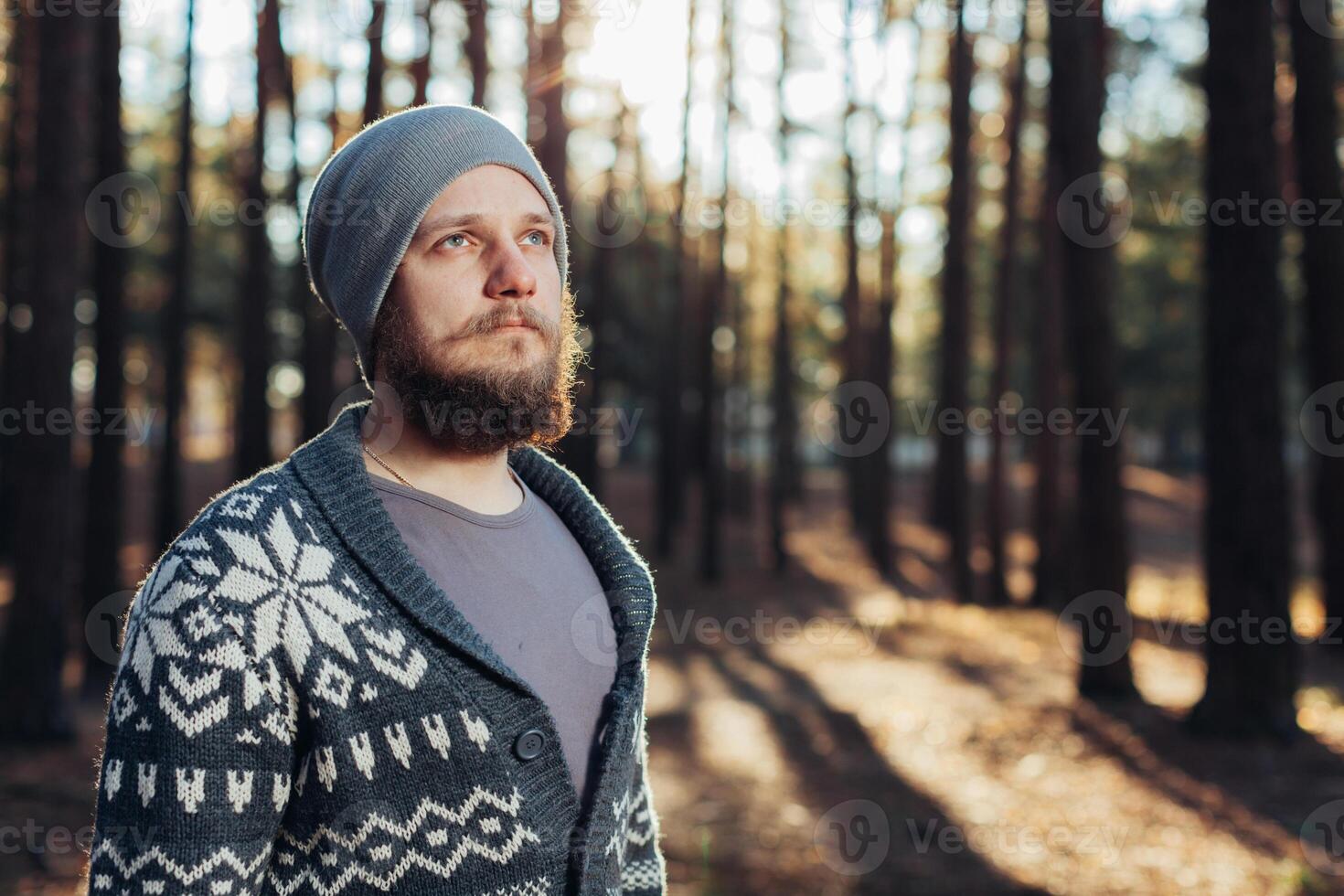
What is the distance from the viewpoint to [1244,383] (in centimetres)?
818

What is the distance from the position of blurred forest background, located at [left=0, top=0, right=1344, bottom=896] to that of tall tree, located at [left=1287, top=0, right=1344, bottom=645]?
0.14ft

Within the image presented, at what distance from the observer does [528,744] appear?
6.13 feet

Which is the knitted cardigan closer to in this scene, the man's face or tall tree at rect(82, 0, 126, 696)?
the man's face

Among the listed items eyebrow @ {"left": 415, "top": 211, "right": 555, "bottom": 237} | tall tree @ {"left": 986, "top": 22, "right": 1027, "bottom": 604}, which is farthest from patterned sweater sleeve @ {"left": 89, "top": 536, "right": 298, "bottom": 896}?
tall tree @ {"left": 986, "top": 22, "right": 1027, "bottom": 604}

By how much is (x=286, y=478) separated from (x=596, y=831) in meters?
0.90

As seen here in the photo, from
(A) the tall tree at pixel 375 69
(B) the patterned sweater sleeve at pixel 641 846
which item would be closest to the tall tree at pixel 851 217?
(A) the tall tree at pixel 375 69

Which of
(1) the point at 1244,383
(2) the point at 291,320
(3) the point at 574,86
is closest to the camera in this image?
(1) the point at 1244,383

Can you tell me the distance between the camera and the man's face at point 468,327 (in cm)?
204

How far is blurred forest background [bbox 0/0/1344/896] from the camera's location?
721 cm

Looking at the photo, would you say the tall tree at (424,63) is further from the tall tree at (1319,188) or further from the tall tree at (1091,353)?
the tall tree at (1319,188)

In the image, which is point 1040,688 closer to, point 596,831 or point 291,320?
point 596,831

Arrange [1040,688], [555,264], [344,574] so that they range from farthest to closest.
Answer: [1040,688] < [555,264] < [344,574]

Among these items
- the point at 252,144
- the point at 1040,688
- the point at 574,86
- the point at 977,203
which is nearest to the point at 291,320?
the point at 574,86

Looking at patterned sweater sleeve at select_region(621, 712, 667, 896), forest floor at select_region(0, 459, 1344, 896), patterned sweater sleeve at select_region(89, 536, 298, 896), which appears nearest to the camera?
patterned sweater sleeve at select_region(89, 536, 298, 896)
